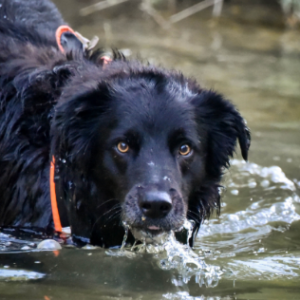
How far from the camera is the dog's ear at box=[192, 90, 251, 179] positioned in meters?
3.88

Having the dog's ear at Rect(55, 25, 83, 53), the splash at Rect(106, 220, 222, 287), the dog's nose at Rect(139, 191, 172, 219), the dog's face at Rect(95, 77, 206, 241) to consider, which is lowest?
the splash at Rect(106, 220, 222, 287)

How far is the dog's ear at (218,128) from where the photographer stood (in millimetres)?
3877

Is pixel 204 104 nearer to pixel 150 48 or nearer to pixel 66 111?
pixel 66 111

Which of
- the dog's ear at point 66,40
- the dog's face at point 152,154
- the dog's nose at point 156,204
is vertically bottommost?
the dog's nose at point 156,204

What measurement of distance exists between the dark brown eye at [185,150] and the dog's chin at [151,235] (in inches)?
20.1

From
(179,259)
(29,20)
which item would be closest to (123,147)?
(179,259)

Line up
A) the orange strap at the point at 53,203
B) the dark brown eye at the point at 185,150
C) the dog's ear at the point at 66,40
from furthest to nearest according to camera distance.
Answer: the dog's ear at the point at 66,40, the orange strap at the point at 53,203, the dark brown eye at the point at 185,150

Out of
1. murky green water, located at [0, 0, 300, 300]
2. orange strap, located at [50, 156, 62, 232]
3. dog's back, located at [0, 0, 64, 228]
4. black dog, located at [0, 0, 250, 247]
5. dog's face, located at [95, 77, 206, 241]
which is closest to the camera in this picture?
murky green water, located at [0, 0, 300, 300]

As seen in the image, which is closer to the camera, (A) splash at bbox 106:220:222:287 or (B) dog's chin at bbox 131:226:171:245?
(A) splash at bbox 106:220:222:287

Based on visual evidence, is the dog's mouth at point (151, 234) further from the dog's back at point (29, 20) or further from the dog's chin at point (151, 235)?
the dog's back at point (29, 20)

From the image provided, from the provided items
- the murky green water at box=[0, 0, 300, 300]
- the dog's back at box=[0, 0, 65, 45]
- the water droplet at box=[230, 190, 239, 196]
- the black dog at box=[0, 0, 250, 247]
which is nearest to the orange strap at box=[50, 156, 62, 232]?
the black dog at box=[0, 0, 250, 247]

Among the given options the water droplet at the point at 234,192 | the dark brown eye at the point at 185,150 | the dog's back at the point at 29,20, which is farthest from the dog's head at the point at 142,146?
the water droplet at the point at 234,192

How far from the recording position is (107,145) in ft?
11.9

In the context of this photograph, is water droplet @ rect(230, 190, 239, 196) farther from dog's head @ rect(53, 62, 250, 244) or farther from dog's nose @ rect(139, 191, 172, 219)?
dog's nose @ rect(139, 191, 172, 219)
